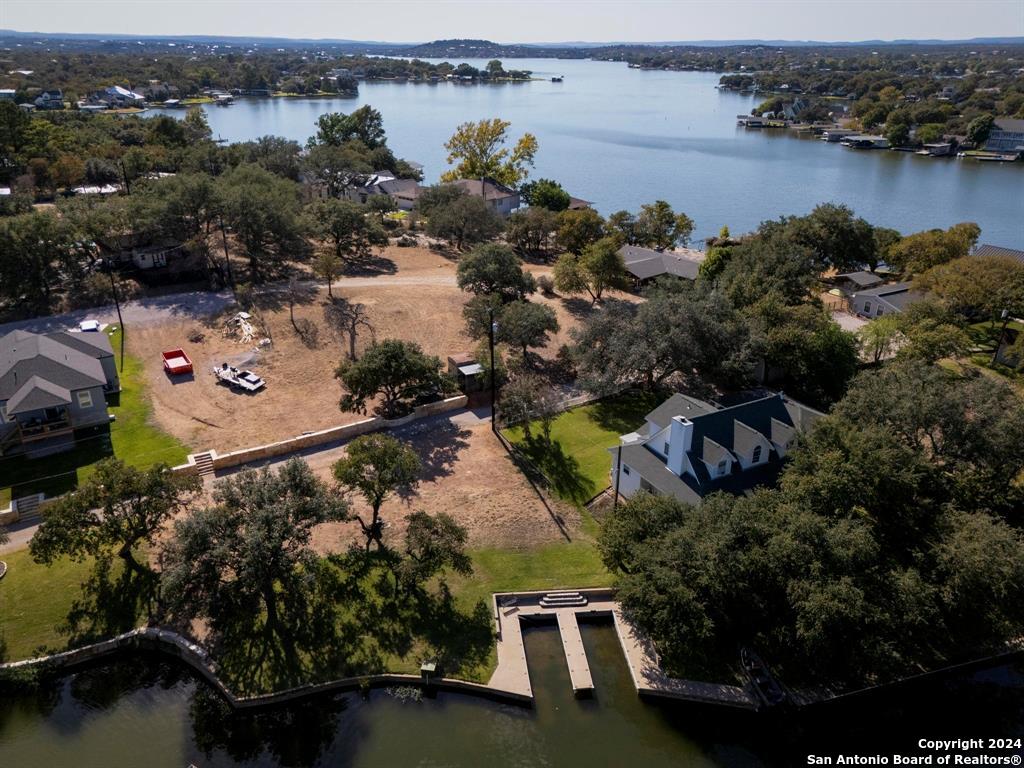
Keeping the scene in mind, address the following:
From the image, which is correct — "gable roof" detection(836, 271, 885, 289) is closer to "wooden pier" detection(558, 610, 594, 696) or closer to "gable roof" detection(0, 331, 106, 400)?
"wooden pier" detection(558, 610, 594, 696)

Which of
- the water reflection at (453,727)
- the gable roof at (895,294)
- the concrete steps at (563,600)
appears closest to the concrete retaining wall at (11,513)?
the water reflection at (453,727)

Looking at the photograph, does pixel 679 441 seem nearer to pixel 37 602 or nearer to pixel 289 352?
pixel 37 602

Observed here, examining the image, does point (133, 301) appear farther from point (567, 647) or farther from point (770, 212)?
point (770, 212)

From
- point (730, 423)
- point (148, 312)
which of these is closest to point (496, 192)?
point (148, 312)

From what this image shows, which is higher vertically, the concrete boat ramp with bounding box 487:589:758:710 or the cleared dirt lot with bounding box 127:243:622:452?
the cleared dirt lot with bounding box 127:243:622:452

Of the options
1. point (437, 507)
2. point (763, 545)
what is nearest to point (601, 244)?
point (437, 507)

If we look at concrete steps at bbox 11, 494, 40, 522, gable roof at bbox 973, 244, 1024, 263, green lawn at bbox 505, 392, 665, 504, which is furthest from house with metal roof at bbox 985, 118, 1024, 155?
concrete steps at bbox 11, 494, 40, 522
